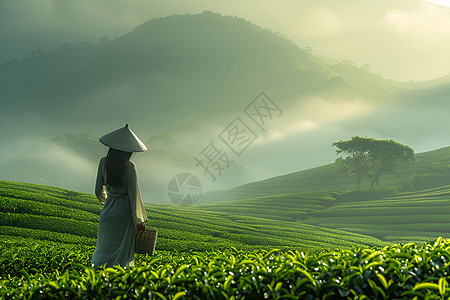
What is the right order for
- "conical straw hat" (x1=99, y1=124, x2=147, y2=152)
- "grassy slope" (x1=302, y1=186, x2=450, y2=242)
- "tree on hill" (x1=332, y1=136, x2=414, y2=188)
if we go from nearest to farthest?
1. "conical straw hat" (x1=99, y1=124, x2=147, y2=152)
2. "grassy slope" (x1=302, y1=186, x2=450, y2=242)
3. "tree on hill" (x1=332, y1=136, x2=414, y2=188)

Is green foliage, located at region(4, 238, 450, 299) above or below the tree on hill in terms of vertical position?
below

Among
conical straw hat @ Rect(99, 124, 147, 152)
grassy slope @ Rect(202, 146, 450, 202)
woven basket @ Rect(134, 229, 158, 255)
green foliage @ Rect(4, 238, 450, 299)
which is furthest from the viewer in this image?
grassy slope @ Rect(202, 146, 450, 202)

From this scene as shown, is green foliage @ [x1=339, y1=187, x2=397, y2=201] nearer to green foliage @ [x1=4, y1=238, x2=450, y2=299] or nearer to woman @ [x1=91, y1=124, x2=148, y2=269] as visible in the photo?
woman @ [x1=91, y1=124, x2=148, y2=269]

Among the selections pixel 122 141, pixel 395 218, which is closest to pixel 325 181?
pixel 395 218

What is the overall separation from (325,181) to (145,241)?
221ft

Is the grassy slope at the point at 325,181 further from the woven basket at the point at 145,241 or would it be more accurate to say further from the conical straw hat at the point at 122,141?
the conical straw hat at the point at 122,141

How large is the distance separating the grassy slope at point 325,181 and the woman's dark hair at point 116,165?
53.9m

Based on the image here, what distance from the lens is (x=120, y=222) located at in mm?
6680

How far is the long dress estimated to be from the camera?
21.7 ft

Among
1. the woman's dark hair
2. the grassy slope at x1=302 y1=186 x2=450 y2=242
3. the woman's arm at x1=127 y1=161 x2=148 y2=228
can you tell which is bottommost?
the grassy slope at x1=302 y1=186 x2=450 y2=242

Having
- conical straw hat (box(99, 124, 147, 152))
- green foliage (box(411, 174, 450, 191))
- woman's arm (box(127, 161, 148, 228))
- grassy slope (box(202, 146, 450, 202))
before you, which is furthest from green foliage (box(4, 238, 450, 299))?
green foliage (box(411, 174, 450, 191))

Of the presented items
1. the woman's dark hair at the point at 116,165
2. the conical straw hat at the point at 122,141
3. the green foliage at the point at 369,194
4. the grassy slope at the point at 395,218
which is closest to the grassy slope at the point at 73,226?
the woman's dark hair at the point at 116,165

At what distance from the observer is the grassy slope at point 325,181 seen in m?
58.2

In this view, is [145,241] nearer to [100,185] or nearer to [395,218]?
[100,185]
